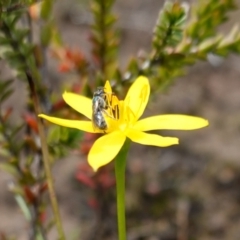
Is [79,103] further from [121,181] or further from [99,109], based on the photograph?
[121,181]

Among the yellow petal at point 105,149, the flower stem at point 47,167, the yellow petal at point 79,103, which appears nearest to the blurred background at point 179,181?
the flower stem at point 47,167

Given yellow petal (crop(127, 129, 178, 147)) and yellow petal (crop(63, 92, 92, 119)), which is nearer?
yellow petal (crop(127, 129, 178, 147))

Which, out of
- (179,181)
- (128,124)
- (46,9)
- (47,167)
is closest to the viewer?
(128,124)

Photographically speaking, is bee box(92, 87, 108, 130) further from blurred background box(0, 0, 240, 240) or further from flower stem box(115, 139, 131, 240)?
blurred background box(0, 0, 240, 240)

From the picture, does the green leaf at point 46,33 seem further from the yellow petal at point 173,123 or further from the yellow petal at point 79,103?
the yellow petal at point 173,123

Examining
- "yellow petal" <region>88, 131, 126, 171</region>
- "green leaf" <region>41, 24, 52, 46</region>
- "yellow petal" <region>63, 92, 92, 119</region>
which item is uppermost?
"green leaf" <region>41, 24, 52, 46</region>

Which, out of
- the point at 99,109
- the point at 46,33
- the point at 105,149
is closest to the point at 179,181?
the point at 46,33

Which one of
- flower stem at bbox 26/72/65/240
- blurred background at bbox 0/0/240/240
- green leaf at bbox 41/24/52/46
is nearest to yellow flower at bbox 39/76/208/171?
flower stem at bbox 26/72/65/240

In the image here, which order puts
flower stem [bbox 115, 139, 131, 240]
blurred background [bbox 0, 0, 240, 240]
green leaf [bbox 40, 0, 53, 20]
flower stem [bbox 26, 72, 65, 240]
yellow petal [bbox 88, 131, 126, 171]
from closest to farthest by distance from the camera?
yellow petal [bbox 88, 131, 126, 171] < flower stem [bbox 115, 139, 131, 240] < flower stem [bbox 26, 72, 65, 240] < green leaf [bbox 40, 0, 53, 20] < blurred background [bbox 0, 0, 240, 240]
